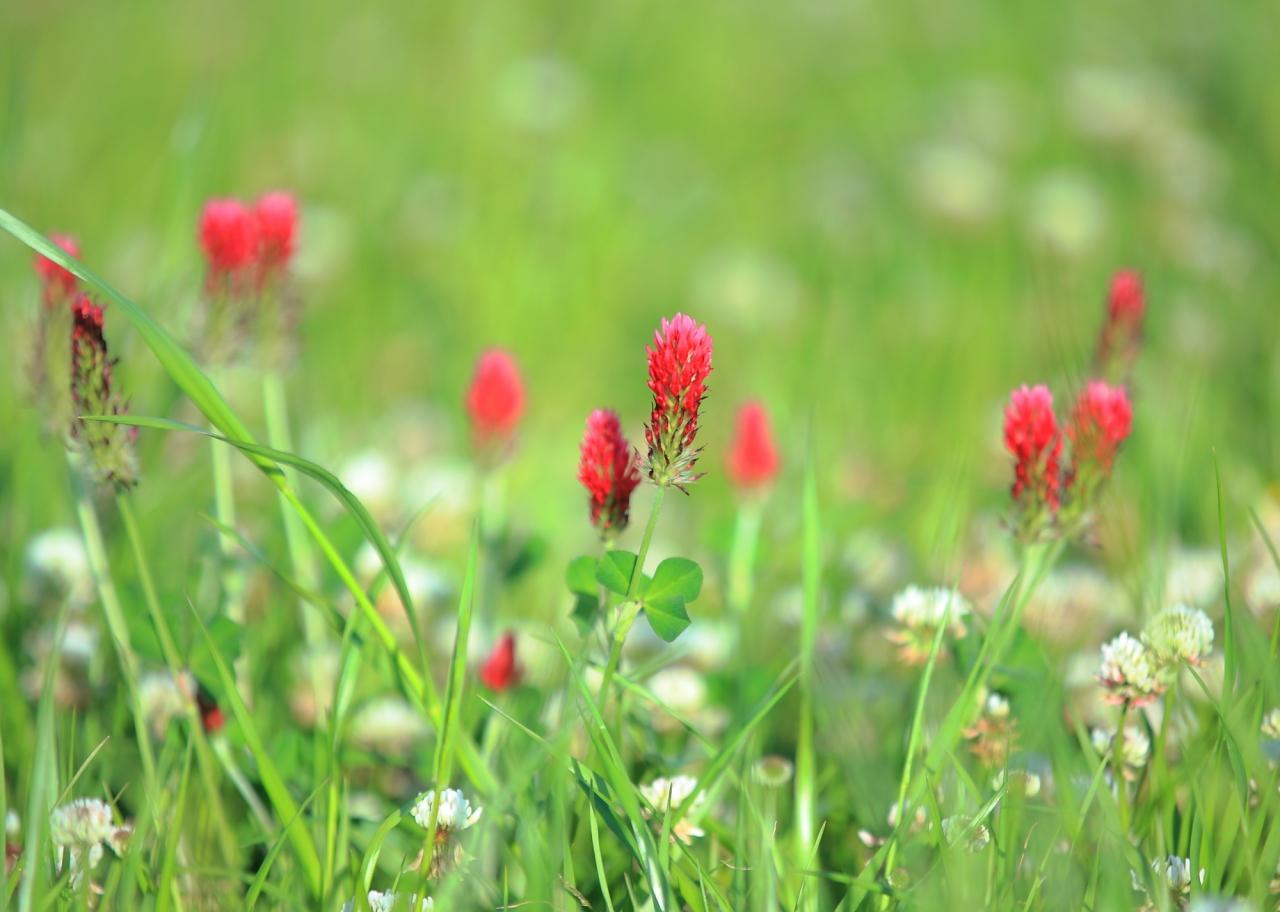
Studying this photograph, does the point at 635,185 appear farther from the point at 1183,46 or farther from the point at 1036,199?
the point at 1183,46

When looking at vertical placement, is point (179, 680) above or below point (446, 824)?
above

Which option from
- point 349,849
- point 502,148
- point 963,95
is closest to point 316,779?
point 349,849

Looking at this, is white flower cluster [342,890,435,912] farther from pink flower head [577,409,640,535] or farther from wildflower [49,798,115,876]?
pink flower head [577,409,640,535]

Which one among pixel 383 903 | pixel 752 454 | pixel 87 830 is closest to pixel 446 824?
A: pixel 383 903

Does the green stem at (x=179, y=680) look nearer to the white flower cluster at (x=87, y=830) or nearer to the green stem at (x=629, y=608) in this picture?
the white flower cluster at (x=87, y=830)

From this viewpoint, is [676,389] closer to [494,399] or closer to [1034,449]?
[1034,449]

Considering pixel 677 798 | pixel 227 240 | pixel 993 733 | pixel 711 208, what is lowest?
pixel 677 798

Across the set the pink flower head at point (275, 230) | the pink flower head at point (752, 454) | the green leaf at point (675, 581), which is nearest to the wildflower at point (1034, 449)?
the green leaf at point (675, 581)
